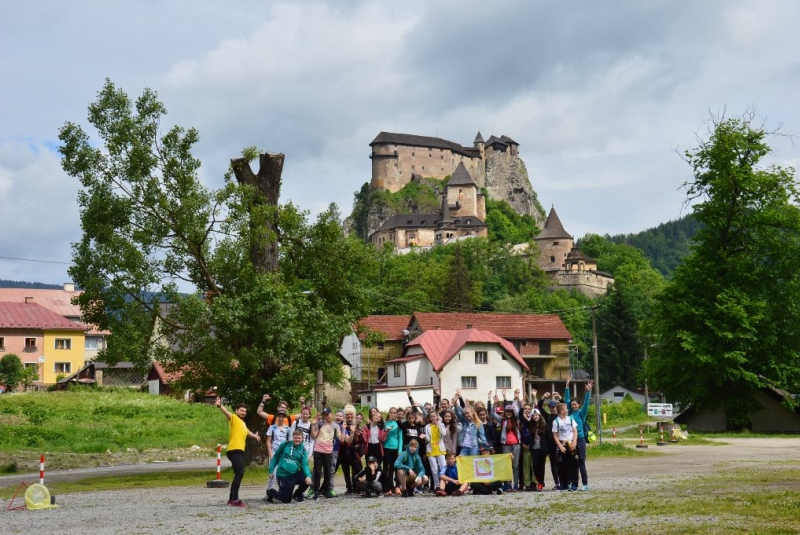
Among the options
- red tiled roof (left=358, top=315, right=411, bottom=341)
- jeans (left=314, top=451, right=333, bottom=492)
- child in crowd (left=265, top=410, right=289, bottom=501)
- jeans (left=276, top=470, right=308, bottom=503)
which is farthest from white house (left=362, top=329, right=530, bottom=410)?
jeans (left=276, top=470, right=308, bottom=503)

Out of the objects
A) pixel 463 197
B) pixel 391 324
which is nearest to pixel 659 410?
pixel 391 324

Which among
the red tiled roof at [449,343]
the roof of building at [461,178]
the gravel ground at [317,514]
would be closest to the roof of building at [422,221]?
the roof of building at [461,178]

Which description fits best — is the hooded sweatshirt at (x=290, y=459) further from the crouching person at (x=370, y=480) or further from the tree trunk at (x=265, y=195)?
the tree trunk at (x=265, y=195)

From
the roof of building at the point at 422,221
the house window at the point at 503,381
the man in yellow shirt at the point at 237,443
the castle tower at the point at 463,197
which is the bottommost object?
the man in yellow shirt at the point at 237,443

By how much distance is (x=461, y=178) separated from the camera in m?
182

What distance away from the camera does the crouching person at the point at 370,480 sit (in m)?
18.1

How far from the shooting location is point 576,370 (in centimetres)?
9356

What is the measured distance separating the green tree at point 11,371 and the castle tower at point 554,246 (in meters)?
108

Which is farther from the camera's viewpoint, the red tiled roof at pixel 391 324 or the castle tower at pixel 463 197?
the castle tower at pixel 463 197

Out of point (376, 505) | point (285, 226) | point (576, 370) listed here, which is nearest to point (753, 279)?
point (285, 226)

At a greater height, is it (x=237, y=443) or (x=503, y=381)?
(x=503, y=381)

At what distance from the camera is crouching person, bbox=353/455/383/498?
711 inches

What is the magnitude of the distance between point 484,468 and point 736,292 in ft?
95.9

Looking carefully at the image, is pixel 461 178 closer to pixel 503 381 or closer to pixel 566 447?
pixel 503 381
